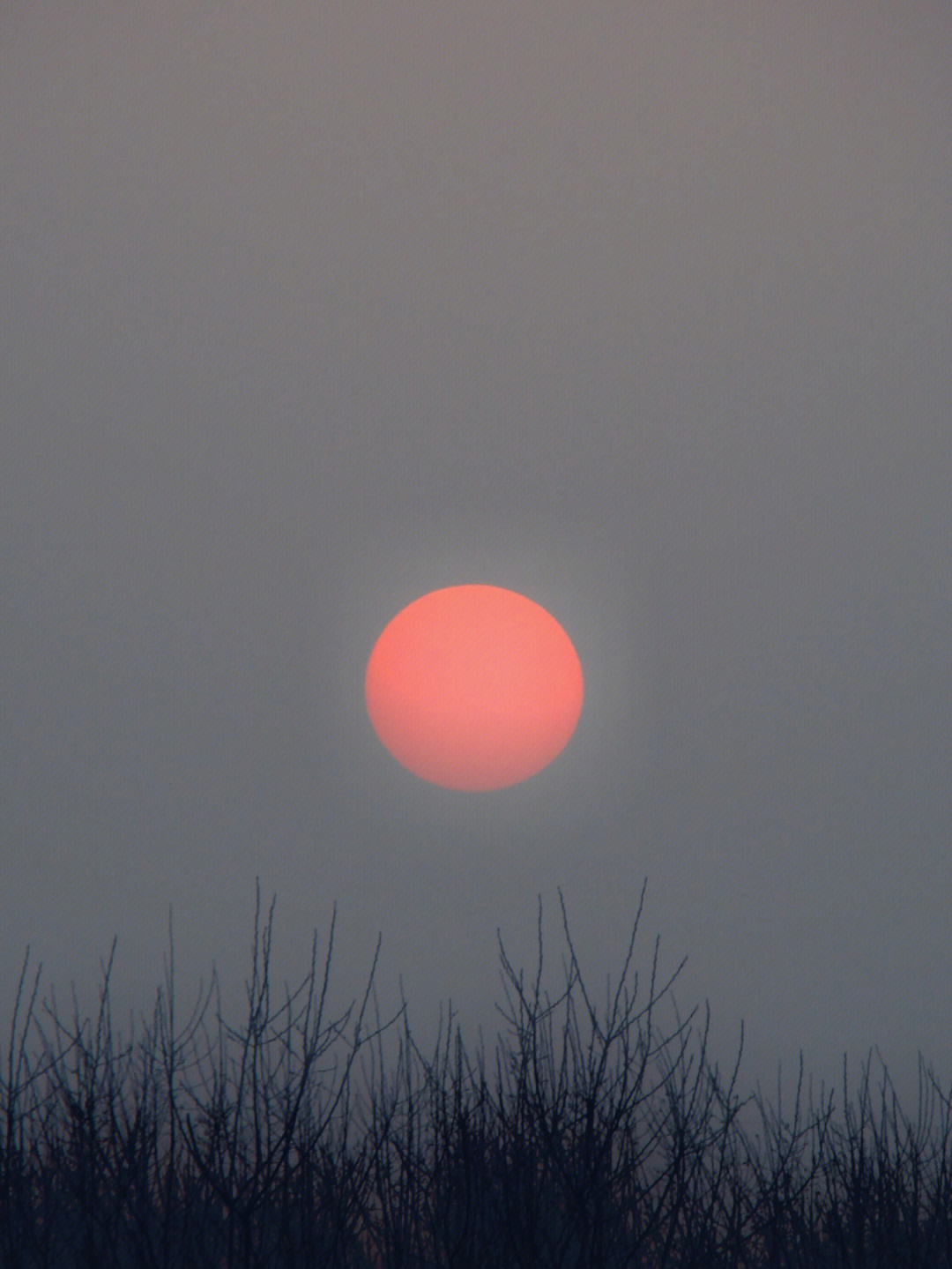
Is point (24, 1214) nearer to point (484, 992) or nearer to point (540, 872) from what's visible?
point (484, 992)

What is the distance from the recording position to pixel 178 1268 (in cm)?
866

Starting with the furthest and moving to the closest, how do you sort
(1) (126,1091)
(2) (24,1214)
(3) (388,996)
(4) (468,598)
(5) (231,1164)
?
(4) (468,598) < (3) (388,996) < (1) (126,1091) < (2) (24,1214) < (5) (231,1164)

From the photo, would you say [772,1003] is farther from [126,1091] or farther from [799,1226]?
[799,1226]

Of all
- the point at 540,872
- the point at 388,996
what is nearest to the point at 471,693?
the point at 540,872

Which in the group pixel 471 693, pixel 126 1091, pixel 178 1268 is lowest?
pixel 178 1268

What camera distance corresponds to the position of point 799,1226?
1051 cm

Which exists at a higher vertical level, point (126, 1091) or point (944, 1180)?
point (126, 1091)

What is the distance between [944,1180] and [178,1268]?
338 inches

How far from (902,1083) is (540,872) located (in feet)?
207

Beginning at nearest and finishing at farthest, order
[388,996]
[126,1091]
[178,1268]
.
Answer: [178,1268], [126,1091], [388,996]

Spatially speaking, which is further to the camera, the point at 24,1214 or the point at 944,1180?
the point at 944,1180

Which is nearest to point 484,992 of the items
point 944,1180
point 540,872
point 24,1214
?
point 944,1180

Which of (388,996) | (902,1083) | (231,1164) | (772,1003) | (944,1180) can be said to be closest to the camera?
(231,1164)

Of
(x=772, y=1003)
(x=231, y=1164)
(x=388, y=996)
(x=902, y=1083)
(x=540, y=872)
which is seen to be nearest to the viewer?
(x=231, y=1164)
